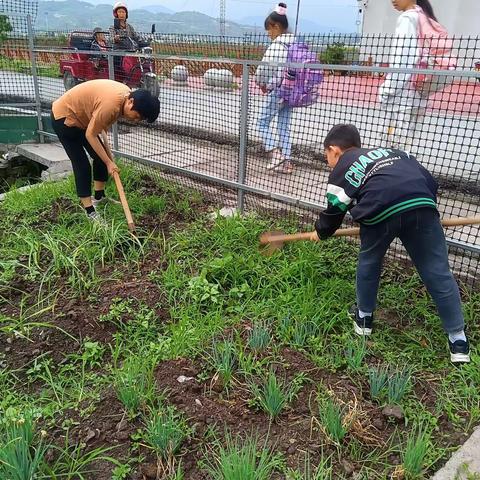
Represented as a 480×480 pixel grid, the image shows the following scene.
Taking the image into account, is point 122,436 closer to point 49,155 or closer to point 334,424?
point 334,424

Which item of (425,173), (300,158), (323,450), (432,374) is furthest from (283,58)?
(323,450)

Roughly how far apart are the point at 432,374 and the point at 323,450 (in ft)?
2.81

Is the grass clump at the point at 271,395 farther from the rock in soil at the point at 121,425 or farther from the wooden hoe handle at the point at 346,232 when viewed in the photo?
the wooden hoe handle at the point at 346,232

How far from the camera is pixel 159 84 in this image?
5.50 m

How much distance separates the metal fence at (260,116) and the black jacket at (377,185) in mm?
815

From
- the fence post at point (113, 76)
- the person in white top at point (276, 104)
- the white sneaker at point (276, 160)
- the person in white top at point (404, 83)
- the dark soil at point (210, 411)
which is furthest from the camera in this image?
the fence post at point (113, 76)

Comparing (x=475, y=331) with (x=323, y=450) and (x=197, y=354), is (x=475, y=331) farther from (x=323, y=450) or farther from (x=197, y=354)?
(x=197, y=354)

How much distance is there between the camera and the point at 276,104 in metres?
4.81

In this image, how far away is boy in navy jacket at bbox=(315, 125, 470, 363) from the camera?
2.44 m

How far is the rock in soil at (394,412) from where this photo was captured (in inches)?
86.7

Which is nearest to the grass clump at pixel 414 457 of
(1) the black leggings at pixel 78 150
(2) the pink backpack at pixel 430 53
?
(2) the pink backpack at pixel 430 53

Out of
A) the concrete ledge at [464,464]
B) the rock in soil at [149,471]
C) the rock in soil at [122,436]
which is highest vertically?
the concrete ledge at [464,464]

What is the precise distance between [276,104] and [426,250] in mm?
2743

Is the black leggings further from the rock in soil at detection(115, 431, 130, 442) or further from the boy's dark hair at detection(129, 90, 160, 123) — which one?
the rock in soil at detection(115, 431, 130, 442)
